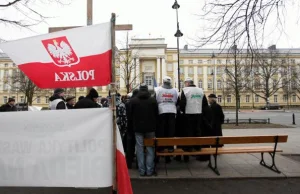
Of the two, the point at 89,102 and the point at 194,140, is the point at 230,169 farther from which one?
the point at 89,102

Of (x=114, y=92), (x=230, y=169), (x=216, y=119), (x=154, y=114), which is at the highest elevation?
(x=114, y=92)

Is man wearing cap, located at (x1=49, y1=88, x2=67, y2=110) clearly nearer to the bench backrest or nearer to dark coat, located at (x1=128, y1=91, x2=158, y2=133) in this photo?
dark coat, located at (x1=128, y1=91, x2=158, y2=133)

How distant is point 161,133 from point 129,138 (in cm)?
81

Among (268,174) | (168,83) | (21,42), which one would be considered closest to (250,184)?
(268,174)

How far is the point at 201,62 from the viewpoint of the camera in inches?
3898

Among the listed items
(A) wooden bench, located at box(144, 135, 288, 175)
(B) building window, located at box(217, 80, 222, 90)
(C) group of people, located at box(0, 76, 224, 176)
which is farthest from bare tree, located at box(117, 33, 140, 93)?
(B) building window, located at box(217, 80, 222, 90)

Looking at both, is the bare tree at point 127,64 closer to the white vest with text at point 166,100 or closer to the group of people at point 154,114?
the group of people at point 154,114

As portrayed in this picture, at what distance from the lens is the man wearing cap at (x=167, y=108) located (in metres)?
6.90

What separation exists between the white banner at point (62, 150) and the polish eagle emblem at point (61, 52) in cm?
73

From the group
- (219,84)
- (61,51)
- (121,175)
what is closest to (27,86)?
(61,51)

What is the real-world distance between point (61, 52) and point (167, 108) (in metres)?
3.56

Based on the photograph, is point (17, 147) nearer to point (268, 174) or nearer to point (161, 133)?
point (161, 133)

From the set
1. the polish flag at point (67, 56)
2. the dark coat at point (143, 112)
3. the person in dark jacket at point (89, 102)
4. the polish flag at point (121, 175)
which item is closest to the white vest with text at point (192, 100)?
the dark coat at point (143, 112)

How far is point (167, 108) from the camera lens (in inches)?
271
